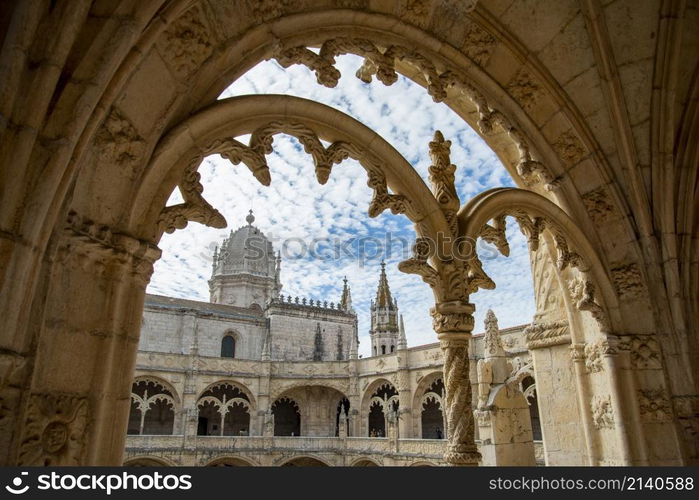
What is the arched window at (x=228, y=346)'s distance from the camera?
27.8m

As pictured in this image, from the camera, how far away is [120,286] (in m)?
2.16

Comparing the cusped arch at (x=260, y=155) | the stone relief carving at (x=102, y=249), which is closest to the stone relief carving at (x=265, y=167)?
the cusped arch at (x=260, y=155)

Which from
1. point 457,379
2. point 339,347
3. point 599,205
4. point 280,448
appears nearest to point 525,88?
point 599,205

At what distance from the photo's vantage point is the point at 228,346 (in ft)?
92.2

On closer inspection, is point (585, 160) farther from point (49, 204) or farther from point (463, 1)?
point (49, 204)

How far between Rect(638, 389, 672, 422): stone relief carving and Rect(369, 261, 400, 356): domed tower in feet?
91.1

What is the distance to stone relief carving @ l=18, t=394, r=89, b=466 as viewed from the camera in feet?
5.69

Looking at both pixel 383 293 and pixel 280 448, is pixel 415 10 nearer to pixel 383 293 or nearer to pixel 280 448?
pixel 280 448

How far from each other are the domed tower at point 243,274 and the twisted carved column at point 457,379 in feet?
97.4

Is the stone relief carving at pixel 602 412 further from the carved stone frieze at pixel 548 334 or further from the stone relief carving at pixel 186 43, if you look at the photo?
the stone relief carving at pixel 186 43

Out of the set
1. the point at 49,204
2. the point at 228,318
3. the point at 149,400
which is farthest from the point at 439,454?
the point at 49,204

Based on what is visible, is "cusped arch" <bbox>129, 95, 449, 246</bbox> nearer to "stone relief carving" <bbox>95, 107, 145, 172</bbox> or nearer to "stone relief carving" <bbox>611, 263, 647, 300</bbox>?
"stone relief carving" <bbox>95, 107, 145, 172</bbox>

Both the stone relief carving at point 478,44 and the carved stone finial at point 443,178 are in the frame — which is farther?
the stone relief carving at point 478,44

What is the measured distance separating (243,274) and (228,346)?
6.66m
